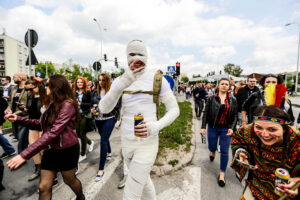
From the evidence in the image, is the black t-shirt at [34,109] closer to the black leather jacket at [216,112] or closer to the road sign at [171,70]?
the black leather jacket at [216,112]

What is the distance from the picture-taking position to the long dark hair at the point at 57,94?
6.66ft

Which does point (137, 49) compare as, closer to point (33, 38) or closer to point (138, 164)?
point (138, 164)

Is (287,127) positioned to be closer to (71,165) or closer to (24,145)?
(71,165)

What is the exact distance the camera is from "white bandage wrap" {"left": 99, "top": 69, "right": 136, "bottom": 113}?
1.44 metres

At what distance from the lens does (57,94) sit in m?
2.10

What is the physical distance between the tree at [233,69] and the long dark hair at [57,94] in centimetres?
8243

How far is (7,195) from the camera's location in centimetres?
271

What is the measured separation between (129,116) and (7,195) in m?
2.65

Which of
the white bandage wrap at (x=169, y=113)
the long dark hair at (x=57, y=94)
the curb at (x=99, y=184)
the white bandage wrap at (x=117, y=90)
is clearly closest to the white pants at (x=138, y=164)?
the white bandage wrap at (x=169, y=113)

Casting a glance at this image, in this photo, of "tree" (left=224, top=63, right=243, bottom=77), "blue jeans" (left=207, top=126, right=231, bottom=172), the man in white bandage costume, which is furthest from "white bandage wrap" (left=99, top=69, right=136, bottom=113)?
"tree" (left=224, top=63, right=243, bottom=77)

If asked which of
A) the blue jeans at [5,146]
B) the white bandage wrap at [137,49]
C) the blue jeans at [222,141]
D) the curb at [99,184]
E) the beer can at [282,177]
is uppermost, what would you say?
the white bandage wrap at [137,49]

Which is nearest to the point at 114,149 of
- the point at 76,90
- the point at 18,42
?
the point at 76,90

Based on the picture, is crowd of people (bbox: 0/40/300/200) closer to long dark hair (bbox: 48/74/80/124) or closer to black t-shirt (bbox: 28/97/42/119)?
long dark hair (bbox: 48/74/80/124)

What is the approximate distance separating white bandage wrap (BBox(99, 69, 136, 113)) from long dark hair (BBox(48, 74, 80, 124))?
28.4 inches
